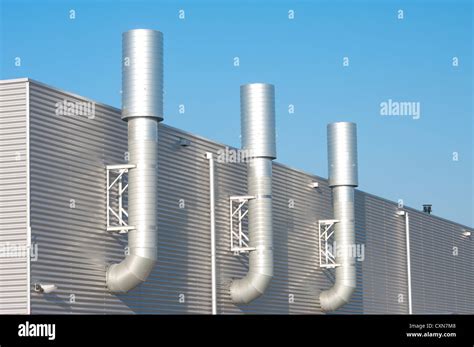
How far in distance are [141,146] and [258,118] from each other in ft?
24.3

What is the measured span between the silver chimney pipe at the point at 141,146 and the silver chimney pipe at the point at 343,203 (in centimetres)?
1436

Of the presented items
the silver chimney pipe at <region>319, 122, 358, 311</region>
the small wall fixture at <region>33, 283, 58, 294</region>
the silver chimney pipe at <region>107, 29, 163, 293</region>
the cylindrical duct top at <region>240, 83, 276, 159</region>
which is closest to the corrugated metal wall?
the small wall fixture at <region>33, 283, 58, 294</region>

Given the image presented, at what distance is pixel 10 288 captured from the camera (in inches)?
958

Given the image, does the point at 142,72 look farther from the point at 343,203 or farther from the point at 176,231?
the point at 343,203

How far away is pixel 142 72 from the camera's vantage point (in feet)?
88.3

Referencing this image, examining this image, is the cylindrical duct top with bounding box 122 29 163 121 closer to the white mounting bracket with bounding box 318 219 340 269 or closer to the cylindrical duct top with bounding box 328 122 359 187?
the cylindrical duct top with bounding box 328 122 359 187

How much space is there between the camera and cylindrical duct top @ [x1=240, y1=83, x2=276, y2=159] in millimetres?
33656

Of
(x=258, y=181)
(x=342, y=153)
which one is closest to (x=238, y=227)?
(x=258, y=181)

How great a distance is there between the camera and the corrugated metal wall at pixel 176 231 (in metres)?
25.5

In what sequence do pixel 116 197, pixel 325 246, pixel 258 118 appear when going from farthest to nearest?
pixel 325 246, pixel 258 118, pixel 116 197

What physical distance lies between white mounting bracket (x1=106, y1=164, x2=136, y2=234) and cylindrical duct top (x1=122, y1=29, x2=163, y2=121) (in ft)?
5.07

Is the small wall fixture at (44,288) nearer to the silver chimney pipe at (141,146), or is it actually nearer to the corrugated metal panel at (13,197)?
the corrugated metal panel at (13,197)
